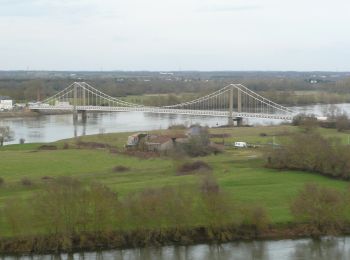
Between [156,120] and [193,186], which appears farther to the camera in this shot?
[156,120]

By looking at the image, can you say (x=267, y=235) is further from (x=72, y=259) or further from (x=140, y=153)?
(x=140, y=153)

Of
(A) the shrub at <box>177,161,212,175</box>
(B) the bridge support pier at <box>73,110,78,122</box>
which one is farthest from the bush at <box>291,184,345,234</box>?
(B) the bridge support pier at <box>73,110,78,122</box>

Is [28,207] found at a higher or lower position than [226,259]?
higher

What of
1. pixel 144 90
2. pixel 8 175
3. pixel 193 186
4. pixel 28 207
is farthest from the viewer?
pixel 144 90

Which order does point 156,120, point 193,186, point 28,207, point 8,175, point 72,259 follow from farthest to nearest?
point 156,120
point 8,175
point 193,186
point 28,207
point 72,259

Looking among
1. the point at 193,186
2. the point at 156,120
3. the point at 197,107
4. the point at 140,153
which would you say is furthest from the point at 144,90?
the point at 193,186

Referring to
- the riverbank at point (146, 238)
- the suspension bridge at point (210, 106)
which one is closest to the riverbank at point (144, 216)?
the riverbank at point (146, 238)

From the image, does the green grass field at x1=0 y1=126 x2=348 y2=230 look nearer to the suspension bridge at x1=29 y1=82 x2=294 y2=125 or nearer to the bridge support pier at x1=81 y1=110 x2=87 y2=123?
the suspension bridge at x1=29 y1=82 x2=294 y2=125
